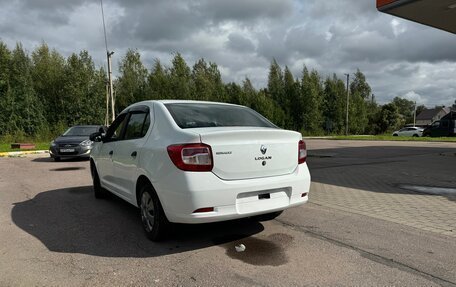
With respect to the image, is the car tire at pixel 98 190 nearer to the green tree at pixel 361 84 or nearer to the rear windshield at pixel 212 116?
the rear windshield at pixel 212 116

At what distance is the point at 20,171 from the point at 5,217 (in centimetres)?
661

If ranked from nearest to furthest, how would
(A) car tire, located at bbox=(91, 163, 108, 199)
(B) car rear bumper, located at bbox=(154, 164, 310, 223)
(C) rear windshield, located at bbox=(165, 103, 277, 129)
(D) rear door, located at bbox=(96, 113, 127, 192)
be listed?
1. (B) car rear bumper, located at bbox=(154, 164, 310, 223)
2. (C) rear windshield, located at bbox=(165, 103, 277, 129)
3. (D) rear door, located at bbox=(96, 113, 127, 192)
4. (A) car tire, located at bbox=(91, 163, 108, 199)

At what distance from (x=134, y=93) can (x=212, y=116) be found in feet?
116

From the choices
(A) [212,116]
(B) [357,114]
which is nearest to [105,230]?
(A) [212,116]

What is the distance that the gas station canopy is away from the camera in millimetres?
11986

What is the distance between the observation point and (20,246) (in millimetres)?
4461

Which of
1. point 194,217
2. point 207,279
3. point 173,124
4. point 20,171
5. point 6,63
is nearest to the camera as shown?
point 207,279

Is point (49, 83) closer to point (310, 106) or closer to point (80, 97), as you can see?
point (80, 97)

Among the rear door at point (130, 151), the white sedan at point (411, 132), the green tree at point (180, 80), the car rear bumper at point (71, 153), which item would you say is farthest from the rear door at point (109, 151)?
the white sedan at point (411, 132)

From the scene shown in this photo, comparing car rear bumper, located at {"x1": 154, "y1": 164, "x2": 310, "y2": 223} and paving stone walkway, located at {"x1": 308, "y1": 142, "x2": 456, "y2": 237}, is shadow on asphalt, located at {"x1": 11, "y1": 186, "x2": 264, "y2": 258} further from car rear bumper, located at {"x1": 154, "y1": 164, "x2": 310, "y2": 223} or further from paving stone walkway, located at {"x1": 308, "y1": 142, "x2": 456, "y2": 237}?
paving stone walkway, located at {"x1": 308, "y1": 142, "x2": 456, "y2": 237}

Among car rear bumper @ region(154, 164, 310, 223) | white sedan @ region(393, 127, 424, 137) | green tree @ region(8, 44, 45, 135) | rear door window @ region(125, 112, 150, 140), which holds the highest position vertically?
green tree @ region(8, 44, 45, 135)

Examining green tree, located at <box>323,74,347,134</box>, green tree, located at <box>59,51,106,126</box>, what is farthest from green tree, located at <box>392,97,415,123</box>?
green tree, located at <box>59,51,106,126</box>

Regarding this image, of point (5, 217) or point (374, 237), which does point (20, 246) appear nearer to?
point (5, 217)

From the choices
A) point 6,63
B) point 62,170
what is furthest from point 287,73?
point 62,170
